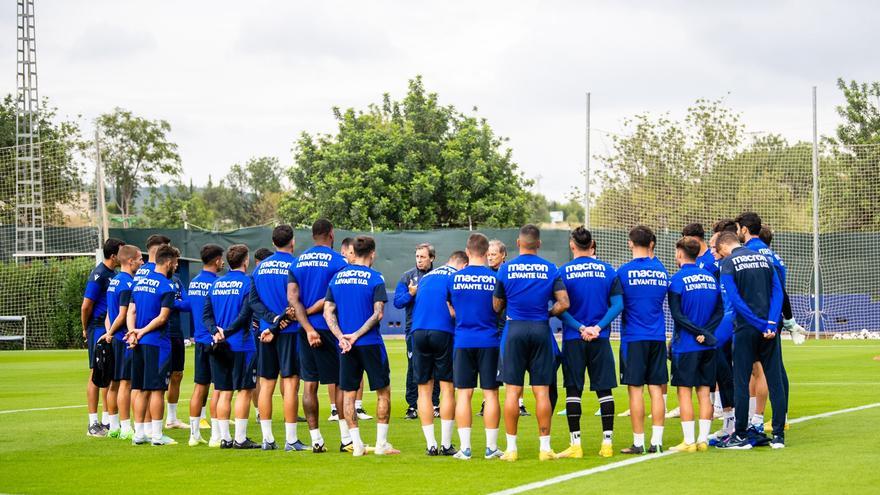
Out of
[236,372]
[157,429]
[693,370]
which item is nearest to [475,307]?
[693,370]

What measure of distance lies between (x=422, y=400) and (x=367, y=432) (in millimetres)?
2197

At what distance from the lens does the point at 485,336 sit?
1054cm

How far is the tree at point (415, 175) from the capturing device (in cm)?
4559

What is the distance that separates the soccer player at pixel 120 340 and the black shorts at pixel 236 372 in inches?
46.4

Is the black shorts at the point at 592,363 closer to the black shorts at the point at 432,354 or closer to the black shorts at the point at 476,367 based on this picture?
the black shorts at the point at 476,367

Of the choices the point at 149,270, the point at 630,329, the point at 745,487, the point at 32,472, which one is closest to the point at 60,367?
the point at 149,270

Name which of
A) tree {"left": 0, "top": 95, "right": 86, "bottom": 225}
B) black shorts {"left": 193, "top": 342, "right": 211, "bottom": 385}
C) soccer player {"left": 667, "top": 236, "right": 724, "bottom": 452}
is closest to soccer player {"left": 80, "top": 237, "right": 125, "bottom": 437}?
black shorts {"left": 193, "top": 342, "right": 211, "bottom": 385}

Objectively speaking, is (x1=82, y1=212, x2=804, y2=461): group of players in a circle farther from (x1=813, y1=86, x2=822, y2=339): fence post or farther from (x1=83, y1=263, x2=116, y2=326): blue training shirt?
(x1=813, y1=86, x2=822, y2=339): fence post

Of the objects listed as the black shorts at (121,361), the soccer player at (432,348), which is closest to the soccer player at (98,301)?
the black shorts at (121,361)

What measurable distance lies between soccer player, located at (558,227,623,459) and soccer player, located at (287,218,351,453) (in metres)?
2.27

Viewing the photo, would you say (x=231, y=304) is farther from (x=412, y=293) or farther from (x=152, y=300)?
(x=412, y=293)

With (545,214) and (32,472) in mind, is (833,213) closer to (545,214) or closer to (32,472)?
(32,472)

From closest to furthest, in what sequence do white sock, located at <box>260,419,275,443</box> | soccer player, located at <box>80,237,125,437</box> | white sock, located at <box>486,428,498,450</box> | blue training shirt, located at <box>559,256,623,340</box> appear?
white sock, located at <box>486,428,498,450</box> < blue training shirt, located at <box>559,256,623,340</box> < white sock, located at <box>260,419,275,443</box> < soccer player, located at <box>80,237,125,437</box>

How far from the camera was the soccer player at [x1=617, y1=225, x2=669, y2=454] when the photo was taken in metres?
10.7
